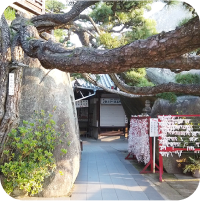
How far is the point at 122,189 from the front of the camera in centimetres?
615

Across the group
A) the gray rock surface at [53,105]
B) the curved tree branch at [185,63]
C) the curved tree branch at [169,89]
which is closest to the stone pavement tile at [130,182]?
the gray rock surface at [53,105]

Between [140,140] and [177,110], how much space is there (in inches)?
71.6

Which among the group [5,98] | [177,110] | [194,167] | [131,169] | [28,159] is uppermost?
[5,98]

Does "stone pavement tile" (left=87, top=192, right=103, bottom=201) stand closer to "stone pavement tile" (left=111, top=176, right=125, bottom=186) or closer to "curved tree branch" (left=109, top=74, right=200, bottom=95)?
"stone pavement tile" (left=111, top=176, right=125, bottom=186)

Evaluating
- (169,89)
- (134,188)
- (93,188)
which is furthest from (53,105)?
(134,188)

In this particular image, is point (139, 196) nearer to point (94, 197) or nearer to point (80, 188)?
point (94, 197)

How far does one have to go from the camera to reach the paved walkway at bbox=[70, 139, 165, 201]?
5.60 m

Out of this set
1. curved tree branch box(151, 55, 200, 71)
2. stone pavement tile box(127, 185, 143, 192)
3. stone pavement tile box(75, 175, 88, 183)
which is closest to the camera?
curved tree branch box(151, 55, 200, 71)

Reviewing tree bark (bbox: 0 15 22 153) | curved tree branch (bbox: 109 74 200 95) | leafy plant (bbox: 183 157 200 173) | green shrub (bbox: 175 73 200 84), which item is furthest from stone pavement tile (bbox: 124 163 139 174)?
tree bark (bbox: 0 15 22 153)

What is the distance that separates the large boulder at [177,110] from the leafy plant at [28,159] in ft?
14.4

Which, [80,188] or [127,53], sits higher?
[127,53]

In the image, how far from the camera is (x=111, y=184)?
21.5 feet

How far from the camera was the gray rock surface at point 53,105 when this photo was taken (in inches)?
219

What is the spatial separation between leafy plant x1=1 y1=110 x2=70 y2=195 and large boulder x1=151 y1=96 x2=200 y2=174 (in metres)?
4.40
